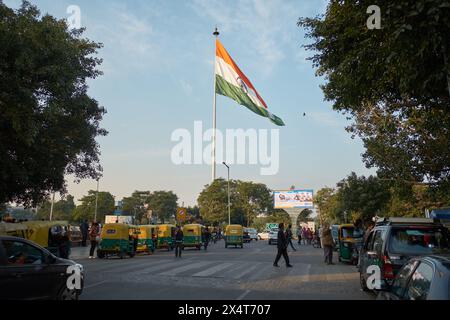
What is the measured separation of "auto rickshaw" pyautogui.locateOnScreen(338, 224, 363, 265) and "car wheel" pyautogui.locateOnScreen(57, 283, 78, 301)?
14.0 m

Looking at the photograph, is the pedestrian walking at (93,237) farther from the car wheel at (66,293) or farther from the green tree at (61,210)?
the green tree at (61,210)

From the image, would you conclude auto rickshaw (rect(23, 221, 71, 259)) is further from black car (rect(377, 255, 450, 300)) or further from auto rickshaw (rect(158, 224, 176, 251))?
black car (rect(377, 255, 450, 300))

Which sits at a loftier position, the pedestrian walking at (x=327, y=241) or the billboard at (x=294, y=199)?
the billboard at (x=294, y=199)

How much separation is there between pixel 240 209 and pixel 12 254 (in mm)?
93372

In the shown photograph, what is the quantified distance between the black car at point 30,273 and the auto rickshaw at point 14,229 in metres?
9.95

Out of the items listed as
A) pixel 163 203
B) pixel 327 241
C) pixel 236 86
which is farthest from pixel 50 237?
pixel 163 203

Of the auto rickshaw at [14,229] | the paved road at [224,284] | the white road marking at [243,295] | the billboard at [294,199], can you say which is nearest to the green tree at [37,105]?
the auto rickshaw at [14,229]

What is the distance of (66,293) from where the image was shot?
8625 millimetres

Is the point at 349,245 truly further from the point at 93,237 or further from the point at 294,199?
the point at 294,199

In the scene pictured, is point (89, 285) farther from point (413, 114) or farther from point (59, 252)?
point (413, 114)

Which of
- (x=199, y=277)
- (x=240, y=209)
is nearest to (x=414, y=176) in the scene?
(x=199, y=277)

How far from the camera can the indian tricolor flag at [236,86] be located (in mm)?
37188

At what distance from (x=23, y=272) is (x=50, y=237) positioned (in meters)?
11.9
